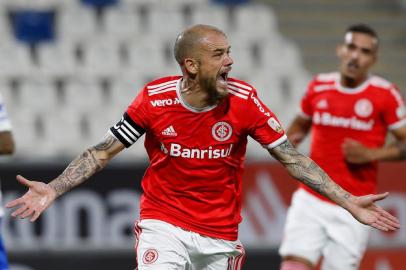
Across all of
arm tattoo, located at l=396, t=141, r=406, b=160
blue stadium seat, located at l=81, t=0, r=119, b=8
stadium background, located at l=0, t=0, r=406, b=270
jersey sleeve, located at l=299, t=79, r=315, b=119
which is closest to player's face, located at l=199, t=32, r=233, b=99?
jersey sleeve, located at l=299, t=79, r=315, b=119

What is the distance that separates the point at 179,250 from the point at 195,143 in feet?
1.90

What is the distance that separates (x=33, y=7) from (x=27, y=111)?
1.41m

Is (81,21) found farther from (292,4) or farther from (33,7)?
(292,4)

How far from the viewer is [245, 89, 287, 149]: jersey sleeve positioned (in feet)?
17.4

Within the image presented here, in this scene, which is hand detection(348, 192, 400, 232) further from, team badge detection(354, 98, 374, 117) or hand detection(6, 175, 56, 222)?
team badge detection(354, 98, 374, 117)

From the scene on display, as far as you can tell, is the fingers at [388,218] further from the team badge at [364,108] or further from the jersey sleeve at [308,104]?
the jersey sleeve at [308,104]

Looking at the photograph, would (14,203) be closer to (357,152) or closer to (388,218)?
(388,218)

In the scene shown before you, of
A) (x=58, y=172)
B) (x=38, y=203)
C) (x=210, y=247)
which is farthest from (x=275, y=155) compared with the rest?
(x=58, y=172)

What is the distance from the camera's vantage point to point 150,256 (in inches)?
204

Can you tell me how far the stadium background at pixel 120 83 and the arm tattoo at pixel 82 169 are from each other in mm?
3479

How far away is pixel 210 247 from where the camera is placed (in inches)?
212

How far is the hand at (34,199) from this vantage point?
194 inches

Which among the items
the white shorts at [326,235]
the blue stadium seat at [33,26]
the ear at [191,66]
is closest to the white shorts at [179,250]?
the ear at [191,66]

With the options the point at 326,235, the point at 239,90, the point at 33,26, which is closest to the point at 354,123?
the point at 326,235
